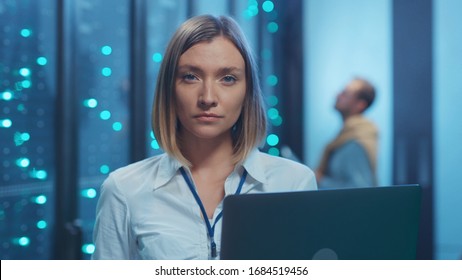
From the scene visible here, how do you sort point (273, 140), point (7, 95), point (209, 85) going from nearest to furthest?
point (209, 85) < point (7, 95) < point (273, 140)

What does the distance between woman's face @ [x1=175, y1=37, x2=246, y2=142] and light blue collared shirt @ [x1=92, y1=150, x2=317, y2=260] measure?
0.09 m

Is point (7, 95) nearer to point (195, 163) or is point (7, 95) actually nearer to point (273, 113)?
point (195, 163)

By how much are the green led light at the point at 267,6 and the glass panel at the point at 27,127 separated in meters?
2.82

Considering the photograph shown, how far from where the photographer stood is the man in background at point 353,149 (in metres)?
3.38

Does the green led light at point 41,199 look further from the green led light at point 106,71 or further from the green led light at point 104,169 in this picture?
the green led light at point 106,71

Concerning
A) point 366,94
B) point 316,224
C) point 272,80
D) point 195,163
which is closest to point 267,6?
point 272,80

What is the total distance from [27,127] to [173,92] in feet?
4.80

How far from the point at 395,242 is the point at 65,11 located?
2.06 metres

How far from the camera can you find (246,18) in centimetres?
492

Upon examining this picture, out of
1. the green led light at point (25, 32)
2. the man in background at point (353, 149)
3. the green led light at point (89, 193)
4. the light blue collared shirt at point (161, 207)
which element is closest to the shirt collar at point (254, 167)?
the light blue collared shirt at point (161, 207)

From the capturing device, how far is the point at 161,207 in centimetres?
110

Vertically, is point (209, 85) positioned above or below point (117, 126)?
above
